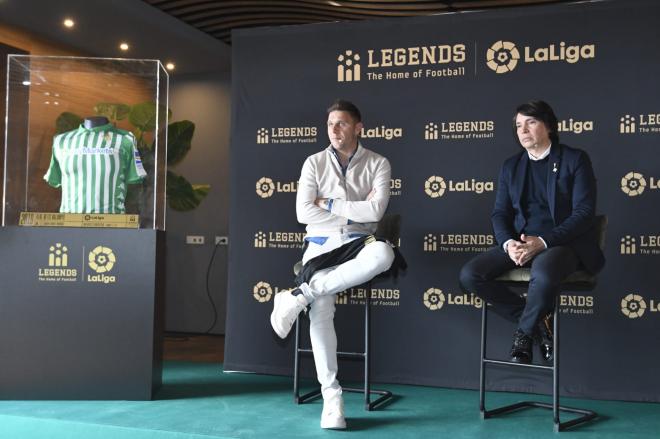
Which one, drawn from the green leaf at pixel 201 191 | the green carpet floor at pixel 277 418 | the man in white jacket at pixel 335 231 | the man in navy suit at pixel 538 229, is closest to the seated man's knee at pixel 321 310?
the man in white jacket at pixel 335 231

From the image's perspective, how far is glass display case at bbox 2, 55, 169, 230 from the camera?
368 cm

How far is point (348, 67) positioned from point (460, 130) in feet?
2.74

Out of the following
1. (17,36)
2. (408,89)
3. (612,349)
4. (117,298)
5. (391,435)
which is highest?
(17,36)

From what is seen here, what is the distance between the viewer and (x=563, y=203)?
3189mm

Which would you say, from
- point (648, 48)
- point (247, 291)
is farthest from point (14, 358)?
point (648, 48)

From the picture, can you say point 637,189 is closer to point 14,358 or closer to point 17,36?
point 14,358

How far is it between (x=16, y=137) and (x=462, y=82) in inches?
101

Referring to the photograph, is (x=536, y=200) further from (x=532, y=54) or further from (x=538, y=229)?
(x=532, y=54)

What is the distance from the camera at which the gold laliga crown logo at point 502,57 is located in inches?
161

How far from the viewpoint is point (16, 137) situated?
3732mm

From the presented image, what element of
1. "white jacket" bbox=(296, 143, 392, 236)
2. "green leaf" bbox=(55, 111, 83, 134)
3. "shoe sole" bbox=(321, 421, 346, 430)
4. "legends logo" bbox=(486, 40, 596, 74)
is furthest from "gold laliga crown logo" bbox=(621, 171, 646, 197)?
"green leaf" bbox=(55, 111, 83, 134)

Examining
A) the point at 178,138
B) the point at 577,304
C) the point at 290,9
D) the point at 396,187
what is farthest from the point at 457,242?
the point at 178,138

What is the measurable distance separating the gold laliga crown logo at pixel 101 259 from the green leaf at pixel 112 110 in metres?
Result: 0.72

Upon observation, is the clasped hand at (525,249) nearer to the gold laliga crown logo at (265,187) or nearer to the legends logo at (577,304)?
the legends logo at (577,304)
